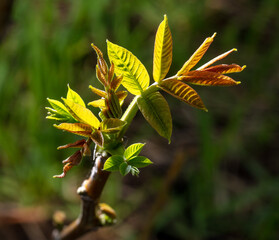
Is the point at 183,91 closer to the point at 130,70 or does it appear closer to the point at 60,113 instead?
the point at 130,70

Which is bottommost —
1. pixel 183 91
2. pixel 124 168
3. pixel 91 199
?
pixel 91 199

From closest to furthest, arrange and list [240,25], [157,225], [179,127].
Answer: [157,225] < [179,127] < [240,25]

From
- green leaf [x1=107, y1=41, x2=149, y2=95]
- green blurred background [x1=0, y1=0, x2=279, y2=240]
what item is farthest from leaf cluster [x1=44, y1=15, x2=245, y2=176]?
green blurred background [x1=0, y1=0, x2=279, y2=240]

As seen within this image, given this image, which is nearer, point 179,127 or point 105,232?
point 105,232

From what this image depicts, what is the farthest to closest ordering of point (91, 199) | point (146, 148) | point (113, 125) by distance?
point (146, 148)
point (91, 199)
point (113, 125)

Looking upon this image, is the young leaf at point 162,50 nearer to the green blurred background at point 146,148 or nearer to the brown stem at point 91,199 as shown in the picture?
the brown stem at point 91,199

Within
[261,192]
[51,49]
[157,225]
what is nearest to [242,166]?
[261,192]

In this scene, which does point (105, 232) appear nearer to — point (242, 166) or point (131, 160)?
point (242, 166)

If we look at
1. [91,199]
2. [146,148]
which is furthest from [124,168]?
[146,148]
